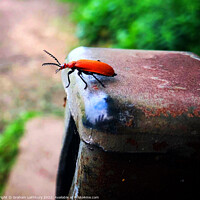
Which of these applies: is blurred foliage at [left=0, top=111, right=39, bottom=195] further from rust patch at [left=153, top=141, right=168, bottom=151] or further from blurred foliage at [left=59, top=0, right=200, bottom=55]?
blurred foliage at [left=59, top=0, right=200, bottom=55]

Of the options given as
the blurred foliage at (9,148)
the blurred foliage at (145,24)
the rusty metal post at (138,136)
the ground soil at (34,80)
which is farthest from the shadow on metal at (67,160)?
the blurred foliage at (145,24)

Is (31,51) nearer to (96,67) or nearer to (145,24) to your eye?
(145,24)

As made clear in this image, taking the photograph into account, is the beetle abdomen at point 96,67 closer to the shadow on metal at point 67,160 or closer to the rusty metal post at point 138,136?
the rusty metal post at point 138,136

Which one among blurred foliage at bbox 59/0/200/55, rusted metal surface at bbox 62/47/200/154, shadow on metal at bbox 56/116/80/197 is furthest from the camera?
blurred foliage at bbox 59/0/200/55

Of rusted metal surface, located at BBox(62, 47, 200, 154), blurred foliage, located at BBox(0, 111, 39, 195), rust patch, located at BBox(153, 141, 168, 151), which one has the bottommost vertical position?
blurred foliage, located at BBox(0, 111, 39, 195)

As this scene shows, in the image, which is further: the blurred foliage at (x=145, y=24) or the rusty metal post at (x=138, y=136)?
the blurred foliage at (x=145, y=24)

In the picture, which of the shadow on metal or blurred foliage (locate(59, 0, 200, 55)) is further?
blurred foliage (locate(59, 0, 200, 55))

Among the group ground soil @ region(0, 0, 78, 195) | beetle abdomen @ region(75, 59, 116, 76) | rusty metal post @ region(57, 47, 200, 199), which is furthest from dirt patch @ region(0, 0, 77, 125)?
rusty metal post @ region(57, 47, 200, 199)
